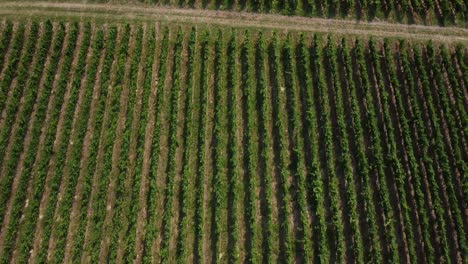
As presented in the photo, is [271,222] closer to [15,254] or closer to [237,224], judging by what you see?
[237,224]

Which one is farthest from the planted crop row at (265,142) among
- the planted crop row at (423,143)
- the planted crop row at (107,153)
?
the planted crop row at (423,143)

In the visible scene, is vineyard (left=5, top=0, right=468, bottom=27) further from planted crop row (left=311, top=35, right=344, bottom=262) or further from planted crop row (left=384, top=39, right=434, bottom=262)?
planted crop row (left=384, top=39, right=434, bottom=262)

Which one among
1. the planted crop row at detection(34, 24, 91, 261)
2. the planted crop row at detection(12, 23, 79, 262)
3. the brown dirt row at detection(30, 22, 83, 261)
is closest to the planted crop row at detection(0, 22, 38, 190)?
the planted crop row at detection(12, 23, 79, 262)

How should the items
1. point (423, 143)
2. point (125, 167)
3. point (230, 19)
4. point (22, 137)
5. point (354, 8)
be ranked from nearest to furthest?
point (125, 167) < point (22, 137) < point (423, 143) < point (230, 19) < point (354, 8)

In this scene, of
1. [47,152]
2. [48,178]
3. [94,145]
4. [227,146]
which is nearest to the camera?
[48,178]

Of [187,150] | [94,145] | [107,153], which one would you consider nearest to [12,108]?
[94,145]

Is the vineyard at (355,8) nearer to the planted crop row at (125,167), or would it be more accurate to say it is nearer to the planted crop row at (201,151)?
the planted crop row at (201,151)

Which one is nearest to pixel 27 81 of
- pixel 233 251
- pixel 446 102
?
pixel 233 251

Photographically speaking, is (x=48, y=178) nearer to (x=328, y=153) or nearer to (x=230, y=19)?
(x=230, y=19)
